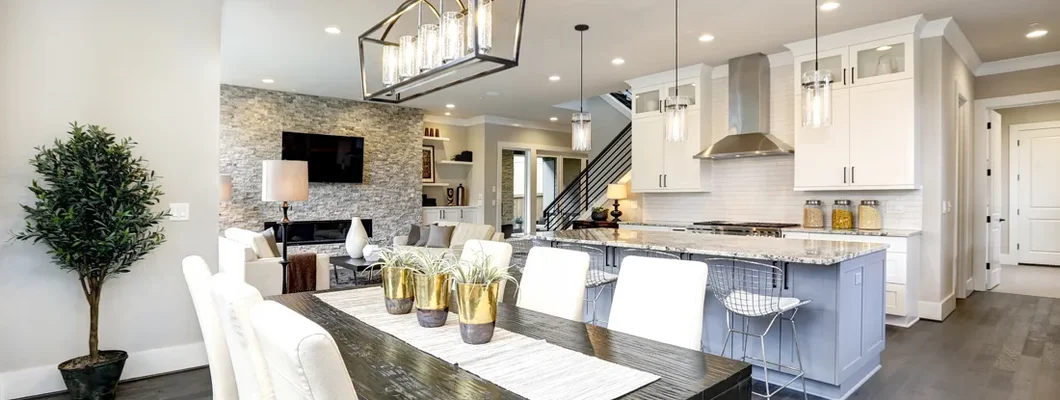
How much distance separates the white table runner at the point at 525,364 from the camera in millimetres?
1259

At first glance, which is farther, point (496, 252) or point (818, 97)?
point (818, 97)

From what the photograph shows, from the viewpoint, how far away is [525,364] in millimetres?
1446

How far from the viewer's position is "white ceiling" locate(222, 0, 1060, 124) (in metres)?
4.08

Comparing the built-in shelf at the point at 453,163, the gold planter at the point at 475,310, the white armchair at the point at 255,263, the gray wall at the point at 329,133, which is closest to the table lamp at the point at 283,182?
the white armchair at the point at 255,263

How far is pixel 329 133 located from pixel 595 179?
4.26 meters

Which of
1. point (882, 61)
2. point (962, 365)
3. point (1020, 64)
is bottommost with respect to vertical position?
point (962, 365)

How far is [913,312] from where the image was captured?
4641 mm

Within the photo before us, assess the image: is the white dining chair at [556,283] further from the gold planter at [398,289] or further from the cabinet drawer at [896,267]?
the cabinet drawer at [896,267]

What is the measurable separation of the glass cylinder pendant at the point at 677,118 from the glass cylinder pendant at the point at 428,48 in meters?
2.27

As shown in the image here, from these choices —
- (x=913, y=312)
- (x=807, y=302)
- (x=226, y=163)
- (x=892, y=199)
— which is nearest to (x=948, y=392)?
(x=807, y=302)

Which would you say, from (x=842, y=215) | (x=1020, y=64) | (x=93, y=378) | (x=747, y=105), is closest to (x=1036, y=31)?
(x=1020, y=64)

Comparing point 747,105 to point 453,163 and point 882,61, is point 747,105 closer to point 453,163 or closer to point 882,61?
point 882,61

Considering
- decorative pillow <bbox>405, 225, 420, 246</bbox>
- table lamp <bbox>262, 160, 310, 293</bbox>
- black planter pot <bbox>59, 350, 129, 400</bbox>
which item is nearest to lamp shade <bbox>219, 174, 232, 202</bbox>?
decorative pillow <bbox>405, 225, 420, 246</bbox>

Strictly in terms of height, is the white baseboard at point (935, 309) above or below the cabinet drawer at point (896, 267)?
below
